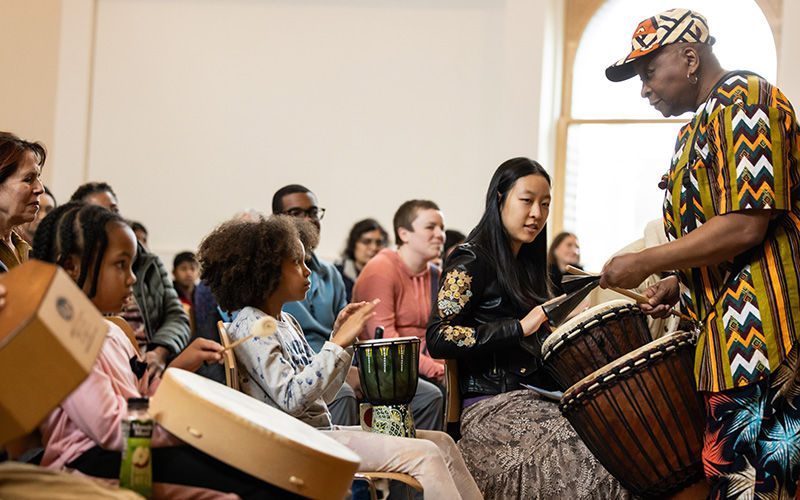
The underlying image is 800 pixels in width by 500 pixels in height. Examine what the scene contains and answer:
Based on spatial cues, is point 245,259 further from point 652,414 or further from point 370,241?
point 370,241

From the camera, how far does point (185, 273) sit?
23.2 ft

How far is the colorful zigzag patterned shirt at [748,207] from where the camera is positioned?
6.60 ft

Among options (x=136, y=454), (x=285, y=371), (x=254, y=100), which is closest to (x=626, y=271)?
(x=285, y=371)

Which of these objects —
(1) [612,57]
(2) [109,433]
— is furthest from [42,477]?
(1) [612,57]

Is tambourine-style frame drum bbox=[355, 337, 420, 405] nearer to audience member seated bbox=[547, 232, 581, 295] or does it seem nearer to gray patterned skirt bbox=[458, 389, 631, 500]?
gray patterned skirt bbox=[458, 389, 631, 500]

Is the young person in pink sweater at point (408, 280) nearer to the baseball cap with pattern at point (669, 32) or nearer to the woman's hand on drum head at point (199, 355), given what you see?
the woman's hand on drum head at point (199, 355)

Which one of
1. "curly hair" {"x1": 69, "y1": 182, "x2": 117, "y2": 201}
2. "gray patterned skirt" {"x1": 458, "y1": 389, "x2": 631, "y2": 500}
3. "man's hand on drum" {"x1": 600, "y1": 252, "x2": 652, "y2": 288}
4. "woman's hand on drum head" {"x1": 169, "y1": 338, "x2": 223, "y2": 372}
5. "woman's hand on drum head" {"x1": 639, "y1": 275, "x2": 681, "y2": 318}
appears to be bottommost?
"gray patterned skirt" {"x1": 458, "y1": 389, "x2": 631, "y2": 500}

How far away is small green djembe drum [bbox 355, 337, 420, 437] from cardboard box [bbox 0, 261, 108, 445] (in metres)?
1.19

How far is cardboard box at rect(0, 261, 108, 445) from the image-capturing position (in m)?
1.31

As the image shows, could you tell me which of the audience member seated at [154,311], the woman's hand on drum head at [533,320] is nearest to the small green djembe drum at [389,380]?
the woman's hand on drum head at [533,320]

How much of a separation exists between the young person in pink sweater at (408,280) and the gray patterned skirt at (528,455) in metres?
1.46

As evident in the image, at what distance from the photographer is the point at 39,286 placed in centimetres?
138

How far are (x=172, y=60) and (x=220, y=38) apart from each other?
1.65 feet

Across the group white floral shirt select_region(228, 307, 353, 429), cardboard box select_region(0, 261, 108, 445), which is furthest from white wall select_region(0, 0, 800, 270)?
cardboard box select_region(0, 261, 108, 445)
